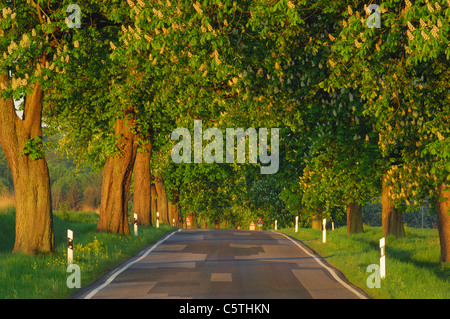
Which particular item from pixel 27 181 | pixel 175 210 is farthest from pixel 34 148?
pixel 175 210

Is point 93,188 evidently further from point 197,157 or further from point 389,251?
point 389,251

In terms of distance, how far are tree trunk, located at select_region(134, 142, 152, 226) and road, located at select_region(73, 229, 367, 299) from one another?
47.3 ft

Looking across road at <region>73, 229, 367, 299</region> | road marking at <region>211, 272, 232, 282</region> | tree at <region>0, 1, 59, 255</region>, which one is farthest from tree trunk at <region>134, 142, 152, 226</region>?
road marking at <region>211, 272, 232, 282</region>

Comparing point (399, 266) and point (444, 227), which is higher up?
point (444, 227)

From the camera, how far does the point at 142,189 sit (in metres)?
37.7

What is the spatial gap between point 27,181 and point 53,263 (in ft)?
10.6

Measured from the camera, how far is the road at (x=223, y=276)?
41.4 feet

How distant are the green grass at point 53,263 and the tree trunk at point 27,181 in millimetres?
585

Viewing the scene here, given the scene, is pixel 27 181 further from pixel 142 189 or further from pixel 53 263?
pixel 142 189

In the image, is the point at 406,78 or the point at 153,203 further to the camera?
the point at 153,203

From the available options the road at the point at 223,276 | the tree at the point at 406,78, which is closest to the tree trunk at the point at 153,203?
the road at the point at 223,276

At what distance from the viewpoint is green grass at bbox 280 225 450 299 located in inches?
519

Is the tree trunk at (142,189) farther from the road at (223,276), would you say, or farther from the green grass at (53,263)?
the road at (223,276)
